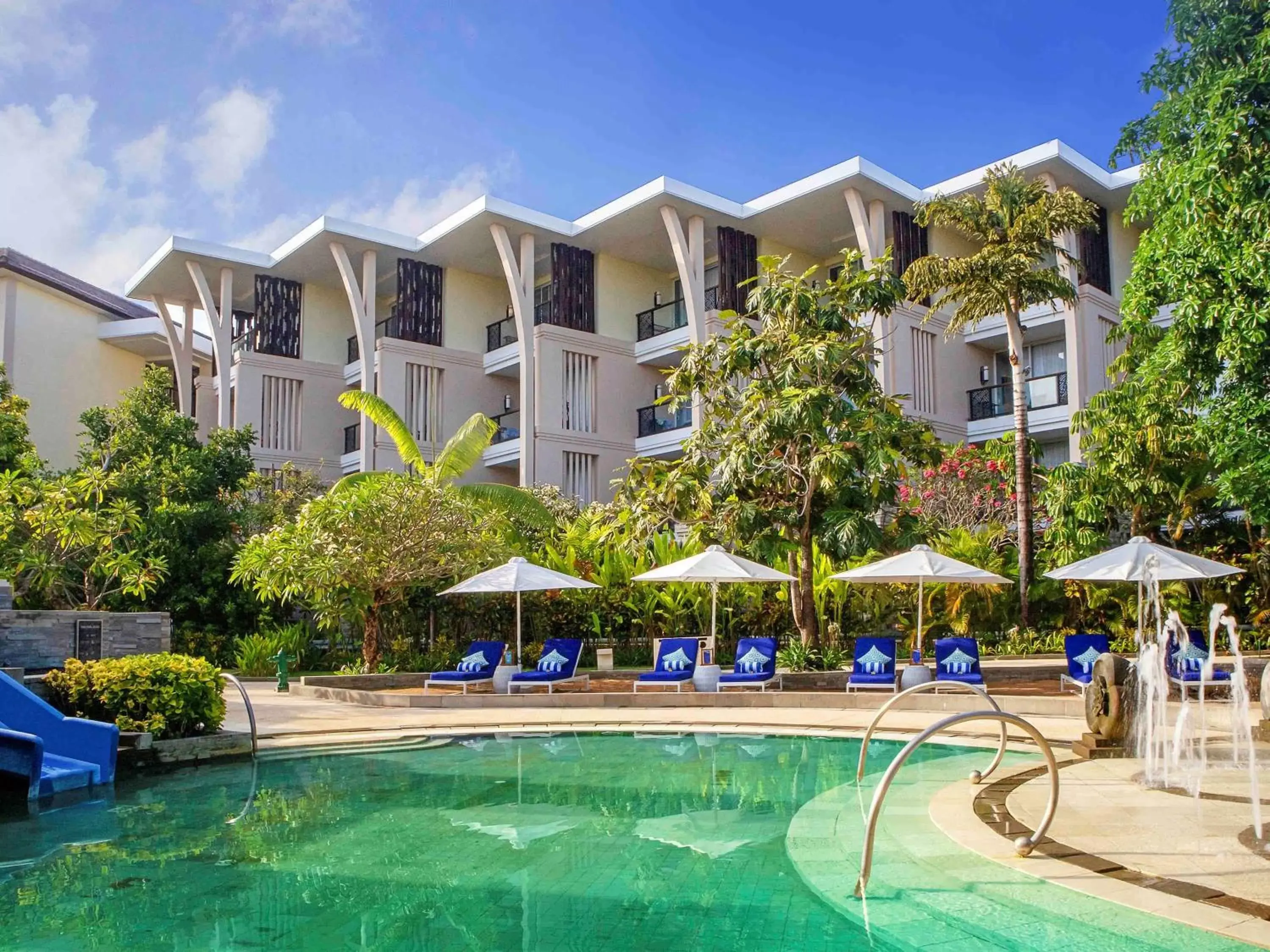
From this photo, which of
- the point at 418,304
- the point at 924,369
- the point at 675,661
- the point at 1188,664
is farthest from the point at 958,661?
the point at 418,304

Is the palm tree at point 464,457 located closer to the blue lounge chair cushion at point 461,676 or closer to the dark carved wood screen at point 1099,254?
the blue lounge chair cushion at point 461,676

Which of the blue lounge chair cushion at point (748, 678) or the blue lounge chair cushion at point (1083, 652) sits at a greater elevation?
the blue lounge chair cushion at point (1083, 652)

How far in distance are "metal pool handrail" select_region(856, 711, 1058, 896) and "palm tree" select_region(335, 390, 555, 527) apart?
15.9 m

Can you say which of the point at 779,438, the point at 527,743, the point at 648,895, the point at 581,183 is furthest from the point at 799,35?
the point at 648,895

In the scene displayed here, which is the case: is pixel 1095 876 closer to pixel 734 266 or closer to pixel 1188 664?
pixel 1188 664

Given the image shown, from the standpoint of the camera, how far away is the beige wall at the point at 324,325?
1326 inches

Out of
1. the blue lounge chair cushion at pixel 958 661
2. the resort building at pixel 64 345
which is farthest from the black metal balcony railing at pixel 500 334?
the blue lounge chair cushion at pixel 958 661

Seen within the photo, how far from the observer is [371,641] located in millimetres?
19016

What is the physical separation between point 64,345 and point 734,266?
851 inches

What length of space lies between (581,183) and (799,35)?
1147 centimetres

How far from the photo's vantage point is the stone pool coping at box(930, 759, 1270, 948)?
504 cm

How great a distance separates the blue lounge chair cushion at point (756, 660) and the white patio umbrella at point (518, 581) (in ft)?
8.44

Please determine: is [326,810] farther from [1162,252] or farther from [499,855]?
[1162,252]

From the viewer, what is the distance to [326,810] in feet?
28.8
